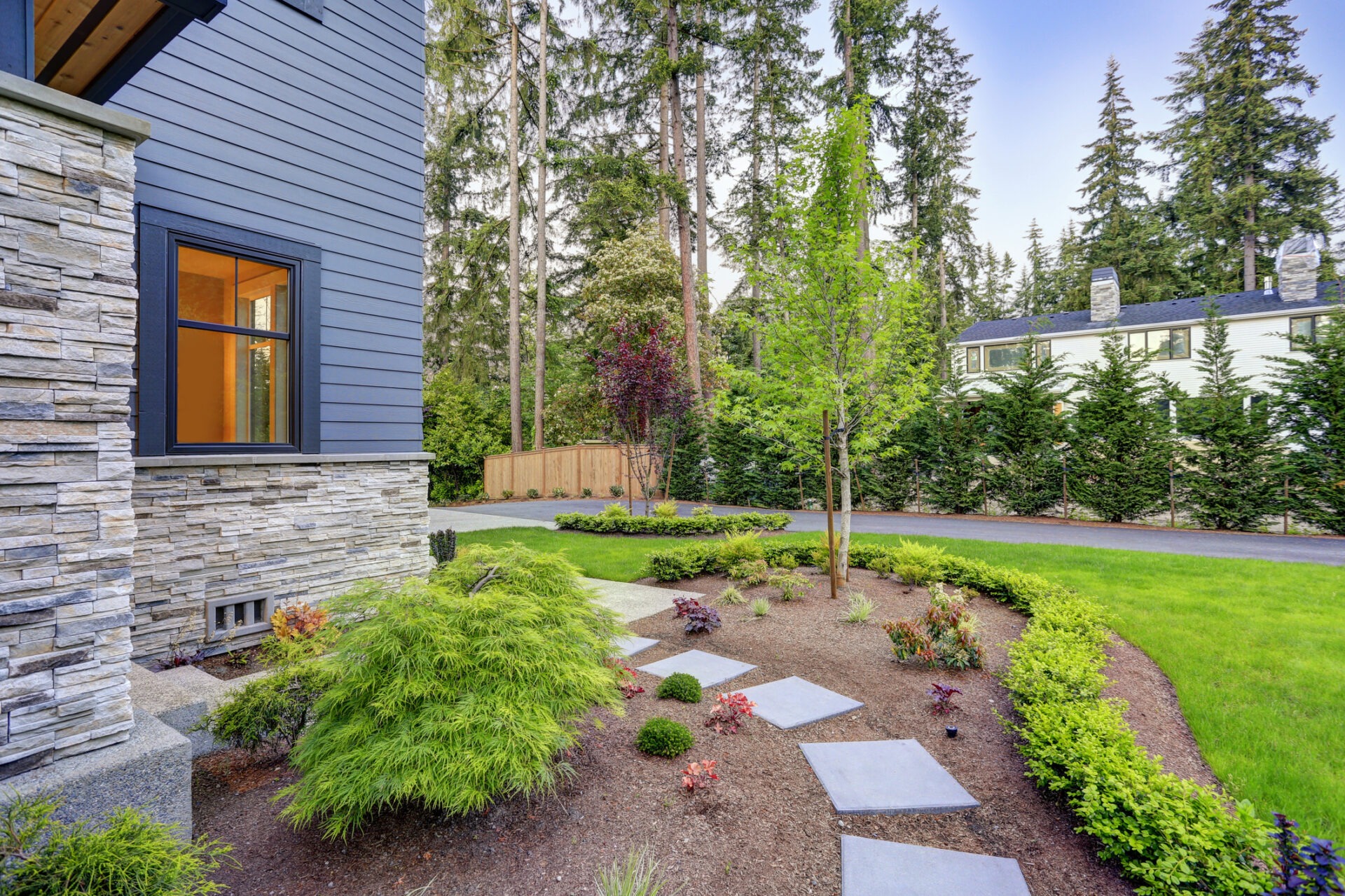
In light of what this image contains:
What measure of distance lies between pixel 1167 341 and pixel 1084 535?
14.1 meters

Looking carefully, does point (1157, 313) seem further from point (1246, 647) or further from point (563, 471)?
point (1246, 647)

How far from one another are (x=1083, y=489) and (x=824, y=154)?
805 cm

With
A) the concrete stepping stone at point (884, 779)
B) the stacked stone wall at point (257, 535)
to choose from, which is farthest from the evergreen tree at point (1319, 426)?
the stacked stone wall at point (257, 535)

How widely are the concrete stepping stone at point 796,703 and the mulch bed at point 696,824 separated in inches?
2.8

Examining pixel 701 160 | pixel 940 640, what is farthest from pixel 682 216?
pixel 940 640

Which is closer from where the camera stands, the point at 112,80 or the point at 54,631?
the point at 54,631

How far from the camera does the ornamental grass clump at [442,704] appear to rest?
1818 millimetres

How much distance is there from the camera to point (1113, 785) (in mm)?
1938

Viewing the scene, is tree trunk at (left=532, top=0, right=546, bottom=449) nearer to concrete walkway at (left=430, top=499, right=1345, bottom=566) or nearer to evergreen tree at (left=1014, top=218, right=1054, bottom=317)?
concrete walkway at (left=430, top=499, right=1345, bottom=566)

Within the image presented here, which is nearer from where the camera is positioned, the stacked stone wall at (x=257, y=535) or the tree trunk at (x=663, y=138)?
the stacked stone wall at (x=257, y=535)

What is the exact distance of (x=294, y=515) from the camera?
14.0ft

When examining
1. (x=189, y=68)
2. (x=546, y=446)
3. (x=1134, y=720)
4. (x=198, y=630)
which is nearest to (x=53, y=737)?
(x=198, y=630)

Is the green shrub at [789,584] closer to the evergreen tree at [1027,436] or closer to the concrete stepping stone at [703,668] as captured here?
the concrete stepping stone at [703,668]

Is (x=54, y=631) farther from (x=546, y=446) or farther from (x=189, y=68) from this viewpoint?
(x=546, y=446)
